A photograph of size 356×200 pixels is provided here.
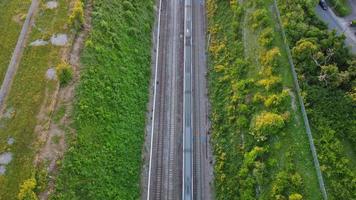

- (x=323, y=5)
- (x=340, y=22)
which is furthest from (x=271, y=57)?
(x=323, y=5)

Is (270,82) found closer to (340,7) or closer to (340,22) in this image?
(340,22)

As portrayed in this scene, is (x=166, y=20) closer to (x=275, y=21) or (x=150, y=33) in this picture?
(x=150, y=33)

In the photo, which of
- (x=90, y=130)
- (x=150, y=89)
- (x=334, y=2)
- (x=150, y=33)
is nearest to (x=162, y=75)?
(x=150, y=89)

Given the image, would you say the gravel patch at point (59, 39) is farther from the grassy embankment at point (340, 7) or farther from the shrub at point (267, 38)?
the grassy embankment at point (340, 7)

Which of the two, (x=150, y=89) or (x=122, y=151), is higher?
(x=150, y=89)

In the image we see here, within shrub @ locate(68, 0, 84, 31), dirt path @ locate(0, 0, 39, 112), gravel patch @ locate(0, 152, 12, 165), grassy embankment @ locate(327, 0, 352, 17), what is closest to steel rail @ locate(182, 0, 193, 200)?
shrub @ locate(68, 0, 84, 31)

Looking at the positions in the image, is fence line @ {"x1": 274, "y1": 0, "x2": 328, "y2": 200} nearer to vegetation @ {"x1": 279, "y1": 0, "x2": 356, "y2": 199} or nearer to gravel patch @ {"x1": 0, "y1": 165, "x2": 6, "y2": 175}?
vegetation @ {"x1": 279, "y1": 0, "x2": 356, "y2": 199}
